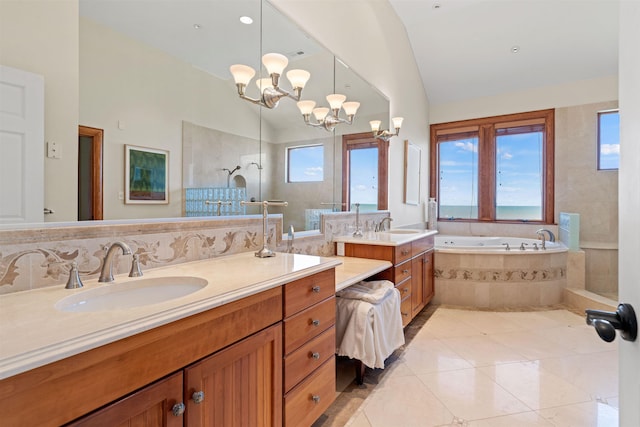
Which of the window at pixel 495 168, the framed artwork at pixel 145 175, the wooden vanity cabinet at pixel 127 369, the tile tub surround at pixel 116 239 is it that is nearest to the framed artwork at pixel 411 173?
the window at pixel 495 168

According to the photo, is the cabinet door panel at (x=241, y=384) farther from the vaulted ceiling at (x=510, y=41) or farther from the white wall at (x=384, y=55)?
the vaulted ceiling at (x=510, y=41)

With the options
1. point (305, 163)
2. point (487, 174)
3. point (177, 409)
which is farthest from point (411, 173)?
point (177, 409)

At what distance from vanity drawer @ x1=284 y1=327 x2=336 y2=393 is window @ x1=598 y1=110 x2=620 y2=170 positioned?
15.6 feet

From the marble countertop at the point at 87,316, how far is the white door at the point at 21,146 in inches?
10.8

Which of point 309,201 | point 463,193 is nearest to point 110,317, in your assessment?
point 309,201

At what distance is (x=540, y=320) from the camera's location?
3.18 m

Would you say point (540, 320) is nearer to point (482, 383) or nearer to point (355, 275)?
point (482, 383)

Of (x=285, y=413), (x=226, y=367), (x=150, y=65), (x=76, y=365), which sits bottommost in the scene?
(x=285, y=413)

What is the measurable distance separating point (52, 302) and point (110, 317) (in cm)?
28

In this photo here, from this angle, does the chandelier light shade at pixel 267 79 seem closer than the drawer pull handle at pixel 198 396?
No

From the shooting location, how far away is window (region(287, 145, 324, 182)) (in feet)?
7.28

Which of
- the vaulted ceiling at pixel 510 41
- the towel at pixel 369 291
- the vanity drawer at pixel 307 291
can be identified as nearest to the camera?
the vanity drawer at pixel 307 291

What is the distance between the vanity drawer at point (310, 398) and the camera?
4.33ft

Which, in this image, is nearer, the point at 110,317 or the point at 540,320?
the point at 110,317
